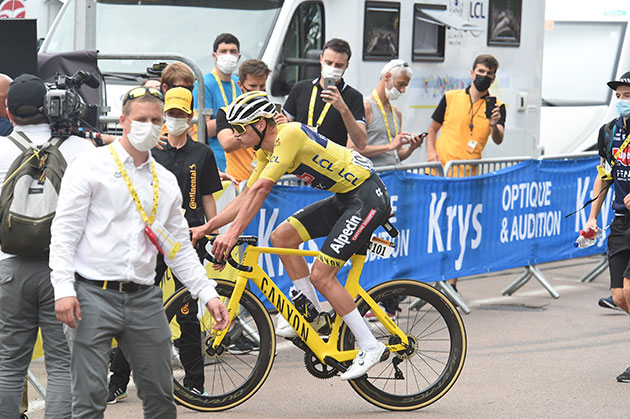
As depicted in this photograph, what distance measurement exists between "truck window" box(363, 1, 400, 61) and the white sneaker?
18.8 feet

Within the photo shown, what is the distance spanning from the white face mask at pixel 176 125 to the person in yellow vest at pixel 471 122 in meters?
4.57

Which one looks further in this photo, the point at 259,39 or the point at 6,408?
the point at 259,39

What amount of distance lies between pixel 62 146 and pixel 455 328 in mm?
2718

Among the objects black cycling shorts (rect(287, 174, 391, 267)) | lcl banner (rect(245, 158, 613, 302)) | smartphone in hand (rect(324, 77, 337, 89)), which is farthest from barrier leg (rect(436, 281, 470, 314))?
black cycling shorts (rect(287, 174, 391, 267))

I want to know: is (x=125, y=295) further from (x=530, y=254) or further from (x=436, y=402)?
(x=530, y=254)

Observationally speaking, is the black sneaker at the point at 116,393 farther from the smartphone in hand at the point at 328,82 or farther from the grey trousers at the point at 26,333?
the smartphone in hand at the point at 328,82

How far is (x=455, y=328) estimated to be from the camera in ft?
22.8

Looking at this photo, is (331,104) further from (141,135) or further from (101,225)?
(101,225)

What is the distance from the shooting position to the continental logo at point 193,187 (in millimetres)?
7102

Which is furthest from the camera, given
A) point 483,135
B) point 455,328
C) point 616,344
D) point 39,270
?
point 483,135

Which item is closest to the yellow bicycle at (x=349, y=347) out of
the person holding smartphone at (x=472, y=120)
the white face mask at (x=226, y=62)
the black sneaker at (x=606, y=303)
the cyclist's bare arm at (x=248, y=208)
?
the cyclist's bare arm at (x=248, y=208)

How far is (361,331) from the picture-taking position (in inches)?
267

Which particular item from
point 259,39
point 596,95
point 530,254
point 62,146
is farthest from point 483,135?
point 596,95

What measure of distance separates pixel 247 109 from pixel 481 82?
507 cm
